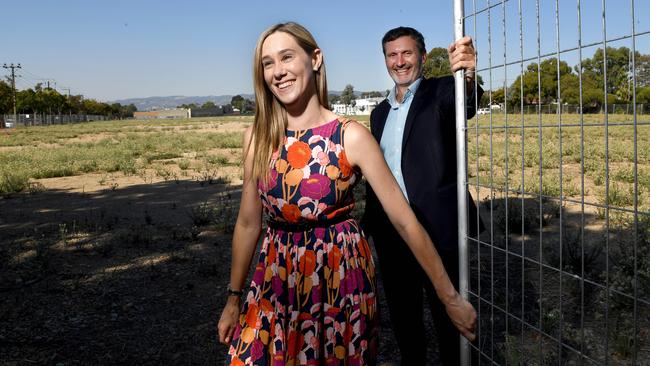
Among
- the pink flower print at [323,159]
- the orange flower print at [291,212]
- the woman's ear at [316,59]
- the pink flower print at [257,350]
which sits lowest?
the pink flower print at [257,350]

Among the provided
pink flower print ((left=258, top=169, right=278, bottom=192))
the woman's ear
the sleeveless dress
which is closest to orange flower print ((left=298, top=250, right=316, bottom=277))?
the sleeveless dress

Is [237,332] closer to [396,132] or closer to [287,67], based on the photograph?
[287,67]

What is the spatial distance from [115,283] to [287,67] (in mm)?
4429

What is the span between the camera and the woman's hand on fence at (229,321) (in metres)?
2.12

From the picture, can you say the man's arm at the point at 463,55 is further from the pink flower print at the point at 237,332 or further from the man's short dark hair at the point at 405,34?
the pink flower print at the point at 237,332

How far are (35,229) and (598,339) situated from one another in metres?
7.01

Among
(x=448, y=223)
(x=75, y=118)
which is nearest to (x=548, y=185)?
(x=448, y=223)

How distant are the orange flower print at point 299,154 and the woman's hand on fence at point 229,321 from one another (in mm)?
605

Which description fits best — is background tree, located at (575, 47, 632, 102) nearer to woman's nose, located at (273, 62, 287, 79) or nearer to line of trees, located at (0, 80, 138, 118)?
woman's nose, located at (273, 62, 287, 79)

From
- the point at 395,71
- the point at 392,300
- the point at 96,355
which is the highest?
the point at 395,71

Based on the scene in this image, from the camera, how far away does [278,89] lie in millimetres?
2018

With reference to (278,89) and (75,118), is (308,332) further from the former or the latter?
(75,118)

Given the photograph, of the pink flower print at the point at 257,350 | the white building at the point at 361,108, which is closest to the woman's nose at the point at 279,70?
the pink flower print at the point at 257,350

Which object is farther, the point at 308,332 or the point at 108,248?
the point at 108,248
